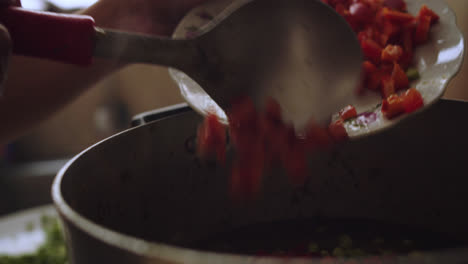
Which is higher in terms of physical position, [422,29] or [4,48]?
[4,48]

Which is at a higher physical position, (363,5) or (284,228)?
(363,5)

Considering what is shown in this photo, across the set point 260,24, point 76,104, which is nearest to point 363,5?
point 260,24

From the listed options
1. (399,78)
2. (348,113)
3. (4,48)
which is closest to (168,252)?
(4,48)

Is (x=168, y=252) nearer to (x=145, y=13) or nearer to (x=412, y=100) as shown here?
(x=412, y=100)

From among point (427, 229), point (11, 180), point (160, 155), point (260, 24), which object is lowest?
point (11, 180)

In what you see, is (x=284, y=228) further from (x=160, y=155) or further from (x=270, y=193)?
(x=160, y=155)
